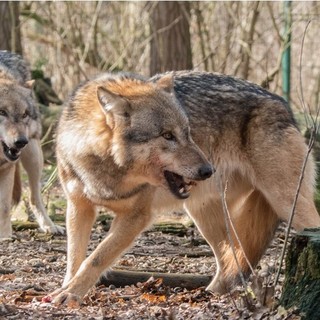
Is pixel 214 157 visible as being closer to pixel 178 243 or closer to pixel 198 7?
pixel 178 243

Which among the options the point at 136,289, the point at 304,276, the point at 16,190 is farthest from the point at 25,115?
the point at 304,276

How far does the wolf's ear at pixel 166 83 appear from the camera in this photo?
5.45 m

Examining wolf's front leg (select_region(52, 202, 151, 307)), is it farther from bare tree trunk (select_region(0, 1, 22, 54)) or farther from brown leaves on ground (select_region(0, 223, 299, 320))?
bare tree trunk (select_region(0, 1, 22, 54))

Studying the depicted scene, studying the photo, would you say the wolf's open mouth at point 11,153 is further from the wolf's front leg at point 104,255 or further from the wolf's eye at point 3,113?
the wolf's front leg at point 104,255

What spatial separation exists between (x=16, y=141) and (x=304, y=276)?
3.97 meters

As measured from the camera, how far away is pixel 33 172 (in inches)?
336

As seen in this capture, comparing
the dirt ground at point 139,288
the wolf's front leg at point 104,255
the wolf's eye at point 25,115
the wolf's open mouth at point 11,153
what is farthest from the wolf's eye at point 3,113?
the wolf's front leg at point 104,255

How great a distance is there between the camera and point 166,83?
5492 millimetres

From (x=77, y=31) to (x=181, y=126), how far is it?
9524 mm

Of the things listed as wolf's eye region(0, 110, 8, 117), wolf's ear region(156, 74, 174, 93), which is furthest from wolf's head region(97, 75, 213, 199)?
wolf's eye region(0, 110, 8, 117)

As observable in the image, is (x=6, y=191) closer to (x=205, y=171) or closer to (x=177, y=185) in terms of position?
(x=177, y=185)

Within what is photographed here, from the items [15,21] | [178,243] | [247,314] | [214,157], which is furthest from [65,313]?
[15,21]

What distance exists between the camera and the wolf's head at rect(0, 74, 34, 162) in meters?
7.41

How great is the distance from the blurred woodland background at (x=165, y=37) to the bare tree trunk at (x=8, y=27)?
15mm
